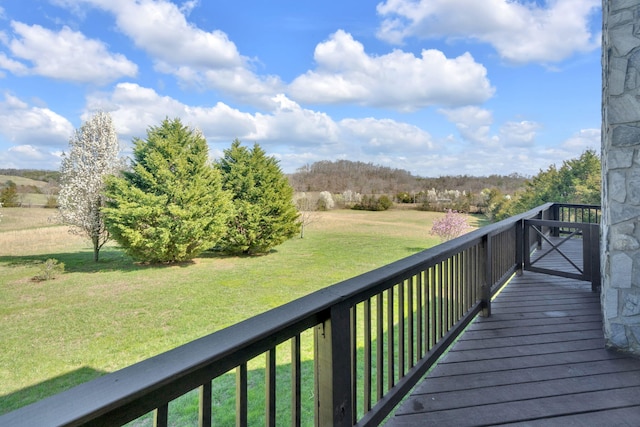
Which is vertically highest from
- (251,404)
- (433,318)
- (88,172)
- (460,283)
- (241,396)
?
(88,172)

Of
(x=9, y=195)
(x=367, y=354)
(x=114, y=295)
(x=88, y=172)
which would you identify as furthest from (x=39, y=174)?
(x=367, y=354)

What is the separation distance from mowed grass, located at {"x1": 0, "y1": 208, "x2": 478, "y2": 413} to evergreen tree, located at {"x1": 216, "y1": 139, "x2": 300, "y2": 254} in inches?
32.7

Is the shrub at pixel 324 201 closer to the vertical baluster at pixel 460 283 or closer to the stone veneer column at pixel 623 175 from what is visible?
the vertical baluster at pixel 460 283

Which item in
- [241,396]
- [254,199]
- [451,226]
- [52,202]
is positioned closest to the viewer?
[241,396]

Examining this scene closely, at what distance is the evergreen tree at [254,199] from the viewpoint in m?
12.9

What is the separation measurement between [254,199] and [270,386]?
12392 mm

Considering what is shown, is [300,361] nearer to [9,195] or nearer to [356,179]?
[9,195]

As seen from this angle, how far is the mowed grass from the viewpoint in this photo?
632 centimetres

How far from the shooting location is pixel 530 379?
1.80 m

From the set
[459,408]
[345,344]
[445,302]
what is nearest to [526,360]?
[445,302]

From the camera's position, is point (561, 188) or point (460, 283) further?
point (561, 188)

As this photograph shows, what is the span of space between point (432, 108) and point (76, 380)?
17.9 metres

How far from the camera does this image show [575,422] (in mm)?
1456

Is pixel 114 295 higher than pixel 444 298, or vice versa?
pixel 444 298
